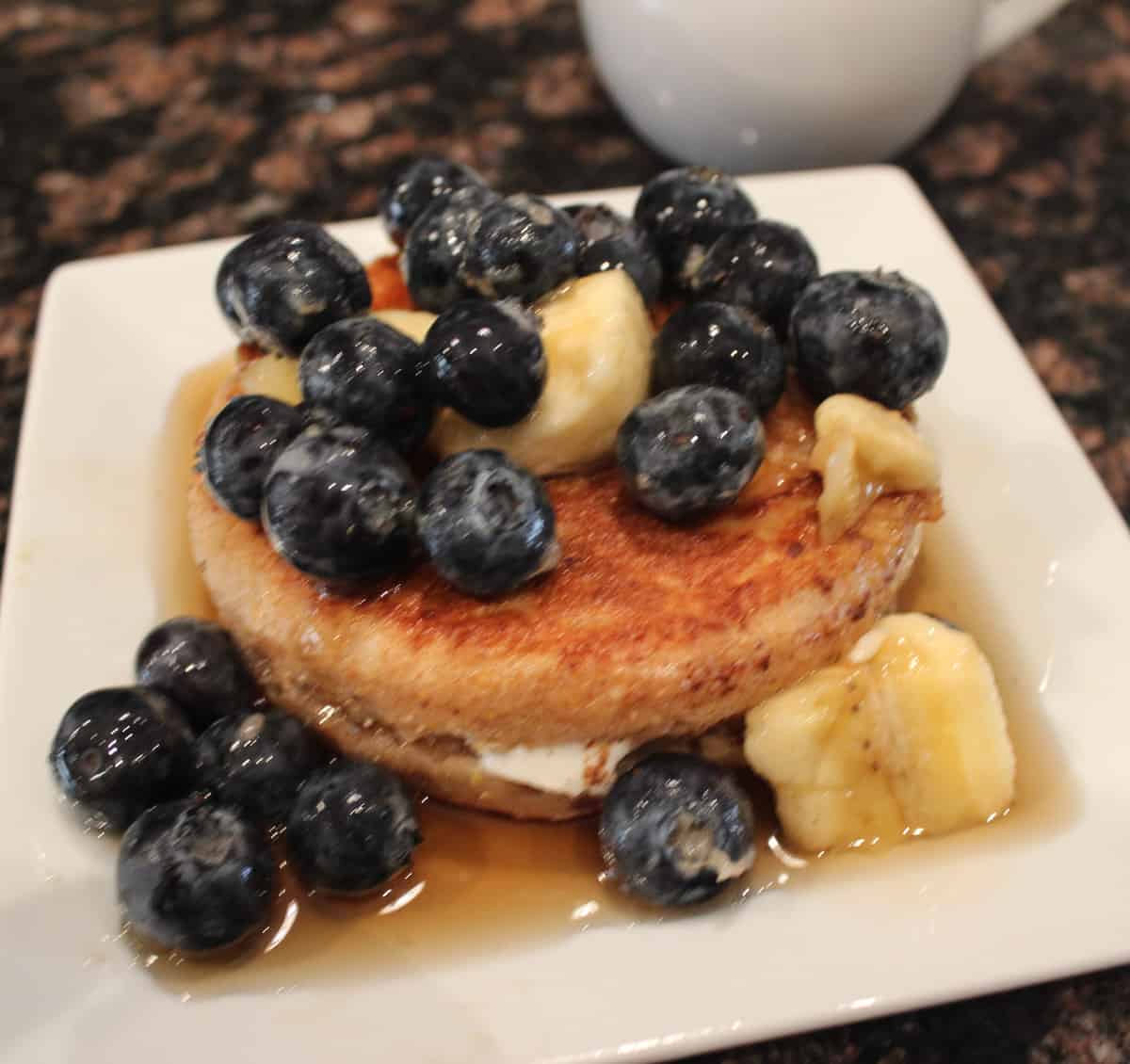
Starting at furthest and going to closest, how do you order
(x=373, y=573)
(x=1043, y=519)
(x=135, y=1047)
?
(x=1043, y=519)
(x=373, y=573)
(x=135, y=1047)

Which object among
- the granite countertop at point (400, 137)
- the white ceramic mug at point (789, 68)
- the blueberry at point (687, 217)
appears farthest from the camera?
the granite countertop at point (400, 137)

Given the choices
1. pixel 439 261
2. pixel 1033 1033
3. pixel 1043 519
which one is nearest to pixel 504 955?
pixel 1033 1033

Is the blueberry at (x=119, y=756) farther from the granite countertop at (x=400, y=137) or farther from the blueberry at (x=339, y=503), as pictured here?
the granite countertop at (x=400, y=137)

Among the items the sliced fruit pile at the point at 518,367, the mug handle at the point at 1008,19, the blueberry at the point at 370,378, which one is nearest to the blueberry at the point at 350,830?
the sliced fruit pile at the point at 518,367

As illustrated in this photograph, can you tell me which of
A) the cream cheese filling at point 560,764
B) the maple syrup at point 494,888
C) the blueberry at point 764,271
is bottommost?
the maple syrup at point 494,888

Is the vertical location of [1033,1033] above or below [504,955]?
below

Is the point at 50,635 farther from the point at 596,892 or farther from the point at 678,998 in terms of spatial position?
the point at 678,998
